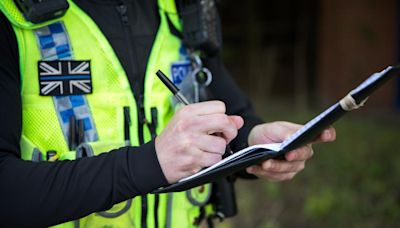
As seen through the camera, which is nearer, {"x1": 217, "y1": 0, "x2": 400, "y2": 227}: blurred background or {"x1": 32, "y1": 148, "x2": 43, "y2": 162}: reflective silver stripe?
{"x1": 32, "y1": 148, "x2": 43, "y2": 162}: reflective silver stripe

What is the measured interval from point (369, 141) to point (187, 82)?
12.1ft

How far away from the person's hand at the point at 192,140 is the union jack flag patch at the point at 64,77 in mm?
276

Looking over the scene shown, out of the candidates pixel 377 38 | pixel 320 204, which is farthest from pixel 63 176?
pixel 377 38

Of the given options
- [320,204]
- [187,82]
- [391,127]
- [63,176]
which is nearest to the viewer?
[63,176]

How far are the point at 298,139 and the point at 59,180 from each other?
454mm

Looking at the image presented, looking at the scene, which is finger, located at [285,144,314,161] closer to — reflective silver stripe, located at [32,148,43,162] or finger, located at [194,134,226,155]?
finger, located at [194,134,226,155]

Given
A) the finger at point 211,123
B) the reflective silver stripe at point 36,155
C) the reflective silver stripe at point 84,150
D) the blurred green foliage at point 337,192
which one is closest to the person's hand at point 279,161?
the finger at point 211,123

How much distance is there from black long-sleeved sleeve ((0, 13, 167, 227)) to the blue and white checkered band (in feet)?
0.38

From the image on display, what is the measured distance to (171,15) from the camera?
4.50 ft

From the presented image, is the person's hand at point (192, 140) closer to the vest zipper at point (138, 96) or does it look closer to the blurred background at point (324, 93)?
the vest zipper at point (138, 96)

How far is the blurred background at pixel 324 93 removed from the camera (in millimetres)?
3551

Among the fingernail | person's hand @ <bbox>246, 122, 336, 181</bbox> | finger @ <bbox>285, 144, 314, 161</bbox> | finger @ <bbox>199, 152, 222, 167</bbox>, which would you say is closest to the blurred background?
person's hand @ <bbox>246, 122, 336, 181</bbox>

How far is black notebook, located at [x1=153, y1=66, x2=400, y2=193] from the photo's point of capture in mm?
909

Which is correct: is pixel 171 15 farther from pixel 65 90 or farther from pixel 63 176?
pixel 63 176
